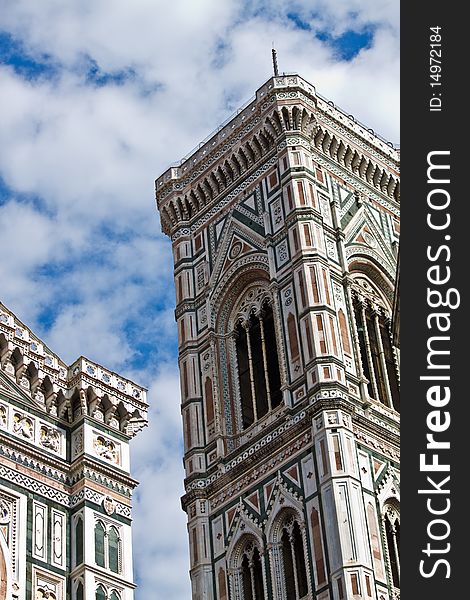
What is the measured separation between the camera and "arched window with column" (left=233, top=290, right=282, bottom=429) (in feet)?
86.7

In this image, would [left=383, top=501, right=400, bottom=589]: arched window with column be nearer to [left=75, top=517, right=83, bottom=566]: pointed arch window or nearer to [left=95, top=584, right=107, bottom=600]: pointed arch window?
[left=75, top=517, right=83, bottom=566]: pointed arch window

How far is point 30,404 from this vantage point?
18.5 meters

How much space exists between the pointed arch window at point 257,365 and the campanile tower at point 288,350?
1.2 inches

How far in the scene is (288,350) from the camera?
86.0ft

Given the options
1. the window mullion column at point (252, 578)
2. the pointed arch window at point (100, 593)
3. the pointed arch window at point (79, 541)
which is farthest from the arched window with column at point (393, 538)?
the pointed arch window at point (100, 593)

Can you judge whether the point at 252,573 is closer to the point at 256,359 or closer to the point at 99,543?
the point at 256,359

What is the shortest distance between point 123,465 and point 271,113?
1261 centimetres

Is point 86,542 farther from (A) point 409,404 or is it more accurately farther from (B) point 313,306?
(B) point 313,306

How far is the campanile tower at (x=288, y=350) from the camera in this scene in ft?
77.9

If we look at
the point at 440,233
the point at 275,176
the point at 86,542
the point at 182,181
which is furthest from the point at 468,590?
the point at 182,181

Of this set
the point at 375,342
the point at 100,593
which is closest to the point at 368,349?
the point at 375,342

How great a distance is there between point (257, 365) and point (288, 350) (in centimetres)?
121

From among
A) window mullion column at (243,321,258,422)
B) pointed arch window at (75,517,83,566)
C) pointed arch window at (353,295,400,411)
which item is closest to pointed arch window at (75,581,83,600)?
pointed arch window at (75,517,83,566)

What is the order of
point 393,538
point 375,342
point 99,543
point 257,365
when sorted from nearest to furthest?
point 99,543, point 393,538, point 257,365, point 375,342
